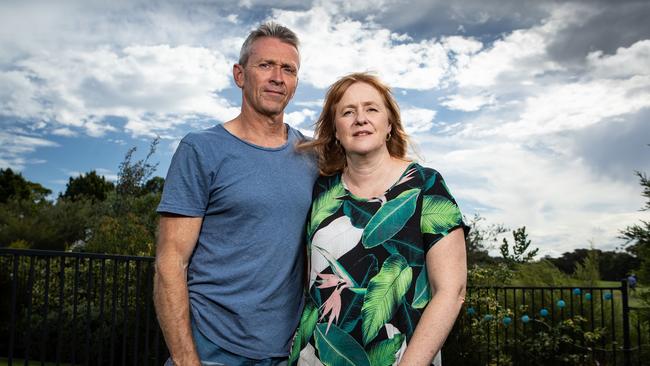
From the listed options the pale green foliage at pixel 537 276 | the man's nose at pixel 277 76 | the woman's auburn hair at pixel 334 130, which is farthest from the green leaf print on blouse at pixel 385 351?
the pale green foliage at pixel 537 276

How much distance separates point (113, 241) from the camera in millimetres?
9812

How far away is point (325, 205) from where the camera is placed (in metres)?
2.24

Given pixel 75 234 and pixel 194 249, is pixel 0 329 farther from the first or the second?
pixel 194 249

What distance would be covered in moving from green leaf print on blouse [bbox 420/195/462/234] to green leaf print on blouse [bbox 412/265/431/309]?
6.0 inches

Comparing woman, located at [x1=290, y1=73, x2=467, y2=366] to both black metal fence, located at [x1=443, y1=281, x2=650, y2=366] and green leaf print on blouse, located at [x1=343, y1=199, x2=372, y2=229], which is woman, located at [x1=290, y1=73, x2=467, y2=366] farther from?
black metal fence, located at [x1=443, y1=281, x2=650, y2=366]

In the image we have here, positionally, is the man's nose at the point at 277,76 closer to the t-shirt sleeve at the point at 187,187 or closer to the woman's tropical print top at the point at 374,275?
the t-shirt sleeve at the point at 187,187

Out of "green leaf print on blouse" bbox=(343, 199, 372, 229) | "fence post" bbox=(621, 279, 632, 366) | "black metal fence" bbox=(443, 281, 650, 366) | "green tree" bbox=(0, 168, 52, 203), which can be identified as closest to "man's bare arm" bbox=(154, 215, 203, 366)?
"green leaf print on blouse" bbox=(343, 199, 372, 229)

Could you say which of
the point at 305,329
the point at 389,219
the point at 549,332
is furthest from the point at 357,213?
the point at 549,332

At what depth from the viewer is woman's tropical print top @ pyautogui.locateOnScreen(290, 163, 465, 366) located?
6.52ft

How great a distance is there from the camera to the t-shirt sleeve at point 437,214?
2014 mm

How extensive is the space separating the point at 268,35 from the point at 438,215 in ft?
3.83

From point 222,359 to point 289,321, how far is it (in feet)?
0.95

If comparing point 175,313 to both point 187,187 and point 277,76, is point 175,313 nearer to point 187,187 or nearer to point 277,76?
point 187,187

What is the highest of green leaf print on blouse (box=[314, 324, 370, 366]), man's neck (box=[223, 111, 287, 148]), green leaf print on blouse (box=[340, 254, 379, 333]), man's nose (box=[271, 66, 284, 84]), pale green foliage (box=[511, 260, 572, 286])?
man's nose (box=[271, 66, 284, 84])
